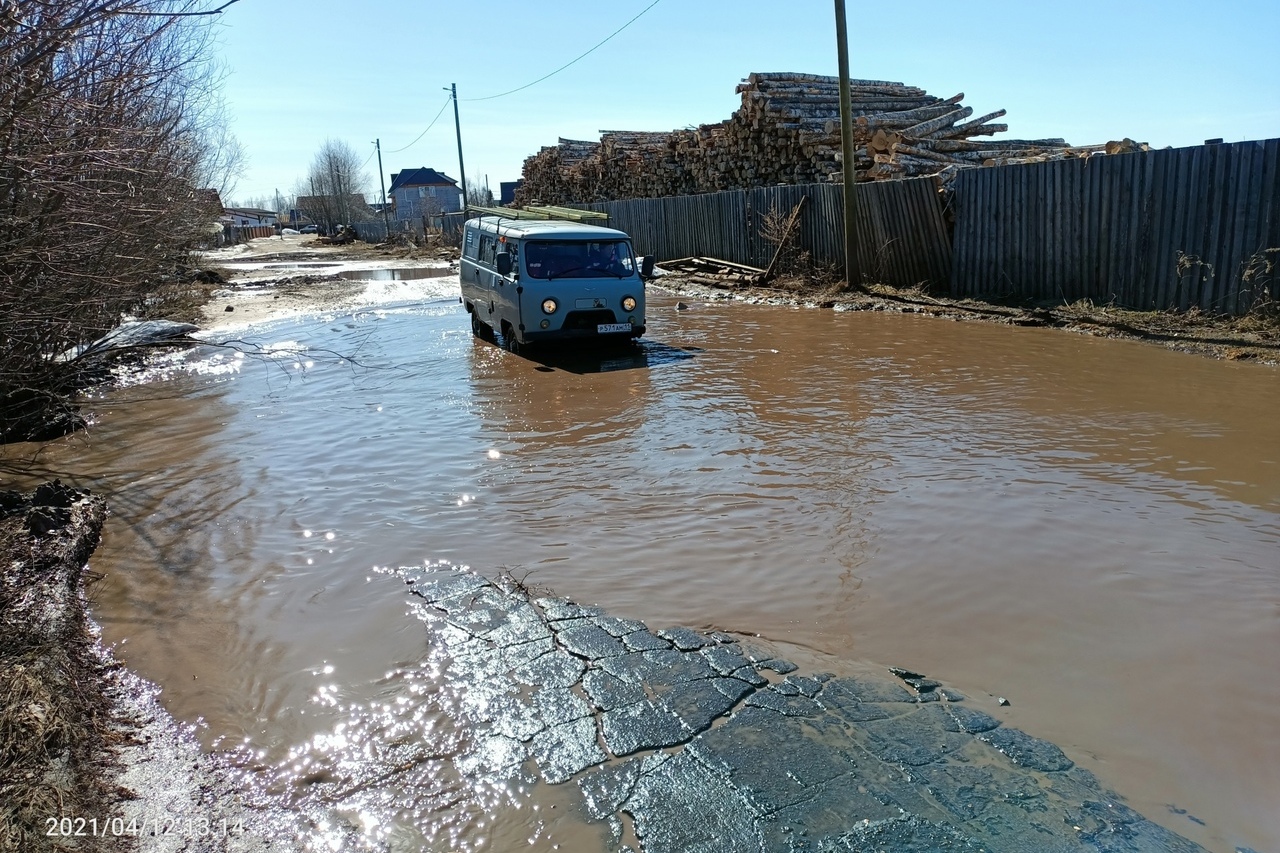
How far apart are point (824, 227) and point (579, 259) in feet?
26.8

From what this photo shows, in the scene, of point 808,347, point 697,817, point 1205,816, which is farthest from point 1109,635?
point 808,347

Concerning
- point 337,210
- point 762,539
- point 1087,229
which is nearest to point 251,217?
point 337,210

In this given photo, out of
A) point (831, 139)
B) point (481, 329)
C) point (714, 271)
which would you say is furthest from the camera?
point (714, 271)

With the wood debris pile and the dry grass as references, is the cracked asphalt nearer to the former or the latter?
the dry grass

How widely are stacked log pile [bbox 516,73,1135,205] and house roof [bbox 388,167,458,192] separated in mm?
75800

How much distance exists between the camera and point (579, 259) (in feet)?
38.3

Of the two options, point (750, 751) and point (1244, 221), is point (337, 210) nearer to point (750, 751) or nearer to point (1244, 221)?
point (1244, 221)

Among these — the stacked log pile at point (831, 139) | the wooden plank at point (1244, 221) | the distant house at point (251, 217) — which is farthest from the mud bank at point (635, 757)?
the distant house at point (251, 217)

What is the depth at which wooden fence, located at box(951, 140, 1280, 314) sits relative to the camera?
10.4 metres

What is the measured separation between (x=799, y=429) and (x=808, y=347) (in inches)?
178

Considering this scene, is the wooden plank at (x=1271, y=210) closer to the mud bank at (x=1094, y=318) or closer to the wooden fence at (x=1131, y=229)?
the wooden fence at (x=1131, y=229)

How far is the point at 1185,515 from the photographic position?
5.39 meters

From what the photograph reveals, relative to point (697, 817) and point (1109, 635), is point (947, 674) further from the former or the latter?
point (697, 817)

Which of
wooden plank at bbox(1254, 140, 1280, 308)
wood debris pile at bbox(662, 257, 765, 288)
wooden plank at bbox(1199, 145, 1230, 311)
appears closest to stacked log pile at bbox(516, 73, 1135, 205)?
wood debris pile at bbox(662, 257, 765, 288)
